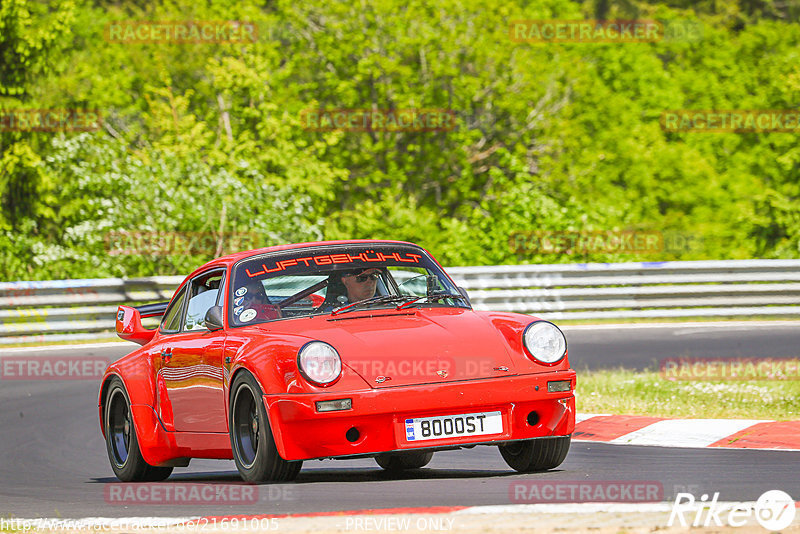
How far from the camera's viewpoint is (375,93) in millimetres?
31969

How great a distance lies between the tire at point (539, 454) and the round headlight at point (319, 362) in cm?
133

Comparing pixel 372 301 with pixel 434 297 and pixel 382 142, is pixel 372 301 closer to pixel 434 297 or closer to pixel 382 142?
pixel 434 297

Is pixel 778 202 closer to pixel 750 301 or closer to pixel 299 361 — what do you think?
pixel 750 301

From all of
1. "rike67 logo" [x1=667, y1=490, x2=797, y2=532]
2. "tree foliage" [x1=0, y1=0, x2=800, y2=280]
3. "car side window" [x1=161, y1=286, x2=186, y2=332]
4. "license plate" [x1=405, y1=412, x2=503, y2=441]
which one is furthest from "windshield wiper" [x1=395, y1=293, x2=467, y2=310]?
"tree foliage" [x1=0, y1=0, x2=800, y2=280]

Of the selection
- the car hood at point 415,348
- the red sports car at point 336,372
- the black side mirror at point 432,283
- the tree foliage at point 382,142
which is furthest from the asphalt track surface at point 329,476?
the tree foliage at point 382,142

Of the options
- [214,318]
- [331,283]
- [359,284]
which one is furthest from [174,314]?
[359,284]

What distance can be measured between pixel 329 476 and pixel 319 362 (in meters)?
1.30

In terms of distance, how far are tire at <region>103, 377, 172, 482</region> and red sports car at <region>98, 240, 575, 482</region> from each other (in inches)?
0.7

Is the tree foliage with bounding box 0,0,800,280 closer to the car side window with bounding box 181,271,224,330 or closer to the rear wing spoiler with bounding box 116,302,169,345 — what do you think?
the rear wing spoiler with bounding box 116,302,169,345

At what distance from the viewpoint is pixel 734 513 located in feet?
16.7

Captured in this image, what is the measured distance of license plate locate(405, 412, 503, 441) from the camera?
6461 millimetres

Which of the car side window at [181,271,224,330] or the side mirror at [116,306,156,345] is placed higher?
the car side window at [181,271,224,330]

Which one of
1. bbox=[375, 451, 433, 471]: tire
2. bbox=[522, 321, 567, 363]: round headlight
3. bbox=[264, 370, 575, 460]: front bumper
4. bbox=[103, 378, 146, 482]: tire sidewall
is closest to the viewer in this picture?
bbox=[264, 370, 575, 460]: front bumper

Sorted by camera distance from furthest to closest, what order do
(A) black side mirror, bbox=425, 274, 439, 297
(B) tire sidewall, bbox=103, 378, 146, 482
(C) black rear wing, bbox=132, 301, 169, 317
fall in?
(C) black rear wing, bbox=132, 301, 169, 317 < (B) tire sidewall, bbox=103, 378, 146, 482 < (A) black side mirror, bbox=425, 274, 439, 297
